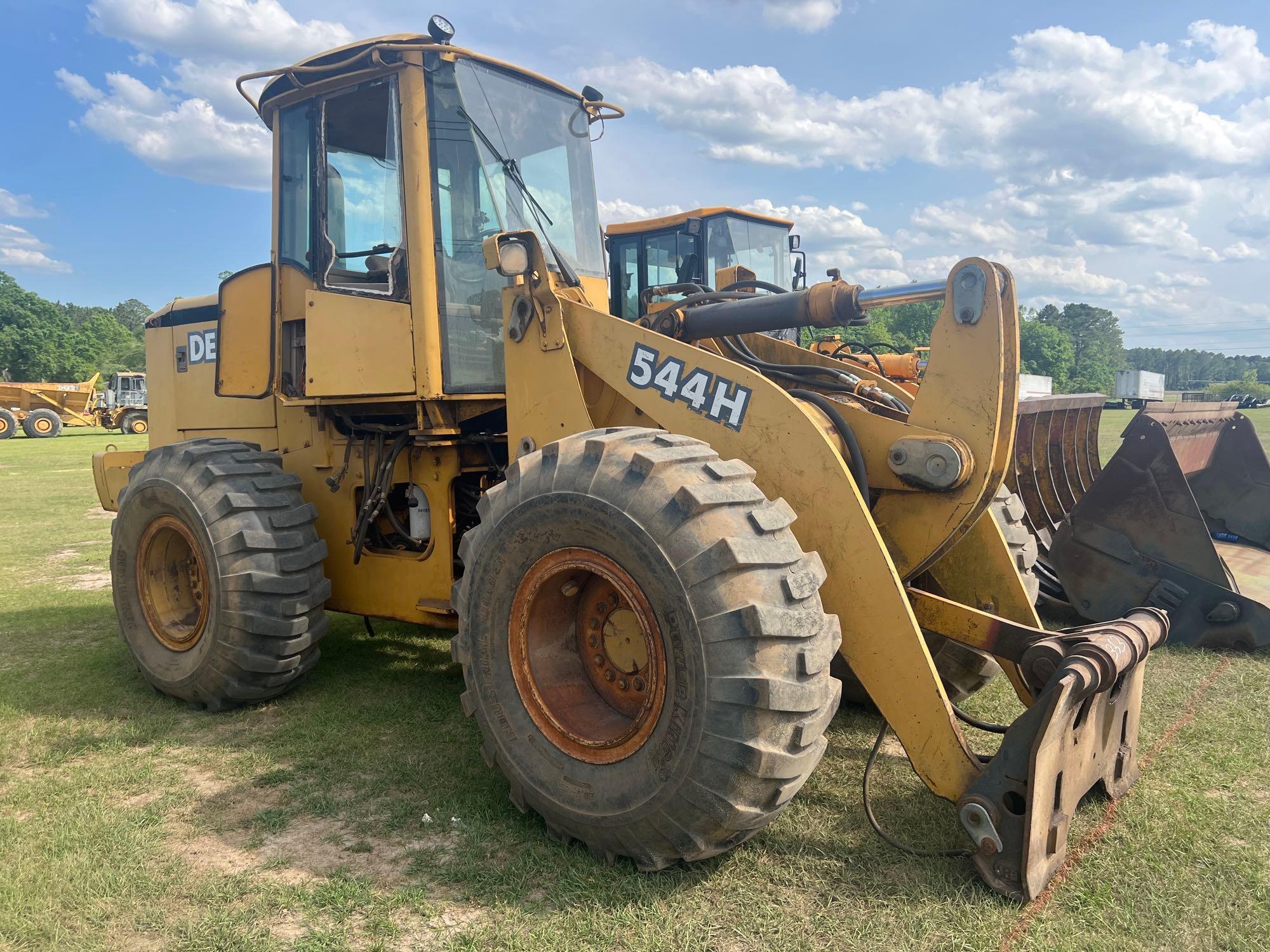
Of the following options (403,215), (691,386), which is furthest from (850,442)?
(403,215)

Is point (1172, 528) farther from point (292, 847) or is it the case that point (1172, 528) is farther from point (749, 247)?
point (749, 247)

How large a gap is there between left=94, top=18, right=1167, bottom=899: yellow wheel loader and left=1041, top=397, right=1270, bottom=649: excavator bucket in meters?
2.38

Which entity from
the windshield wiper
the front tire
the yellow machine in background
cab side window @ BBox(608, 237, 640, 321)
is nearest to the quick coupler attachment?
the windshield wiper

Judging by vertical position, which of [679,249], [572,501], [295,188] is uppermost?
[679,249]

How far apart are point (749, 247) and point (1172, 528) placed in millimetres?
8352

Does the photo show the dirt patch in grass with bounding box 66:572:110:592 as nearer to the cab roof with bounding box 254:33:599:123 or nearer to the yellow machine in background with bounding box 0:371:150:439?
the cab roof with bounding box 254:33:599:123

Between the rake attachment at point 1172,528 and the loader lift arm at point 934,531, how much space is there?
99.0 inches

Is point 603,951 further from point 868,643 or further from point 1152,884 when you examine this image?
point 1152,884

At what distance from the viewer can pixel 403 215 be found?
4.52 metres

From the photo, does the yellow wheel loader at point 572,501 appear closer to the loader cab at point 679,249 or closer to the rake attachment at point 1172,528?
the rake attachment at point 1172,528

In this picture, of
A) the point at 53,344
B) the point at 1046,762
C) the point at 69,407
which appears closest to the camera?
the point at 1046,762

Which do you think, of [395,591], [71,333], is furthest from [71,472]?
[71,333]

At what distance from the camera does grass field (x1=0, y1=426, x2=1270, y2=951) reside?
2750 mm

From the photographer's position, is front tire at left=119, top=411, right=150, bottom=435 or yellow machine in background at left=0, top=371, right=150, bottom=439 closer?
yellow machine in background at left=0, top=371, right=150, bottom=439
